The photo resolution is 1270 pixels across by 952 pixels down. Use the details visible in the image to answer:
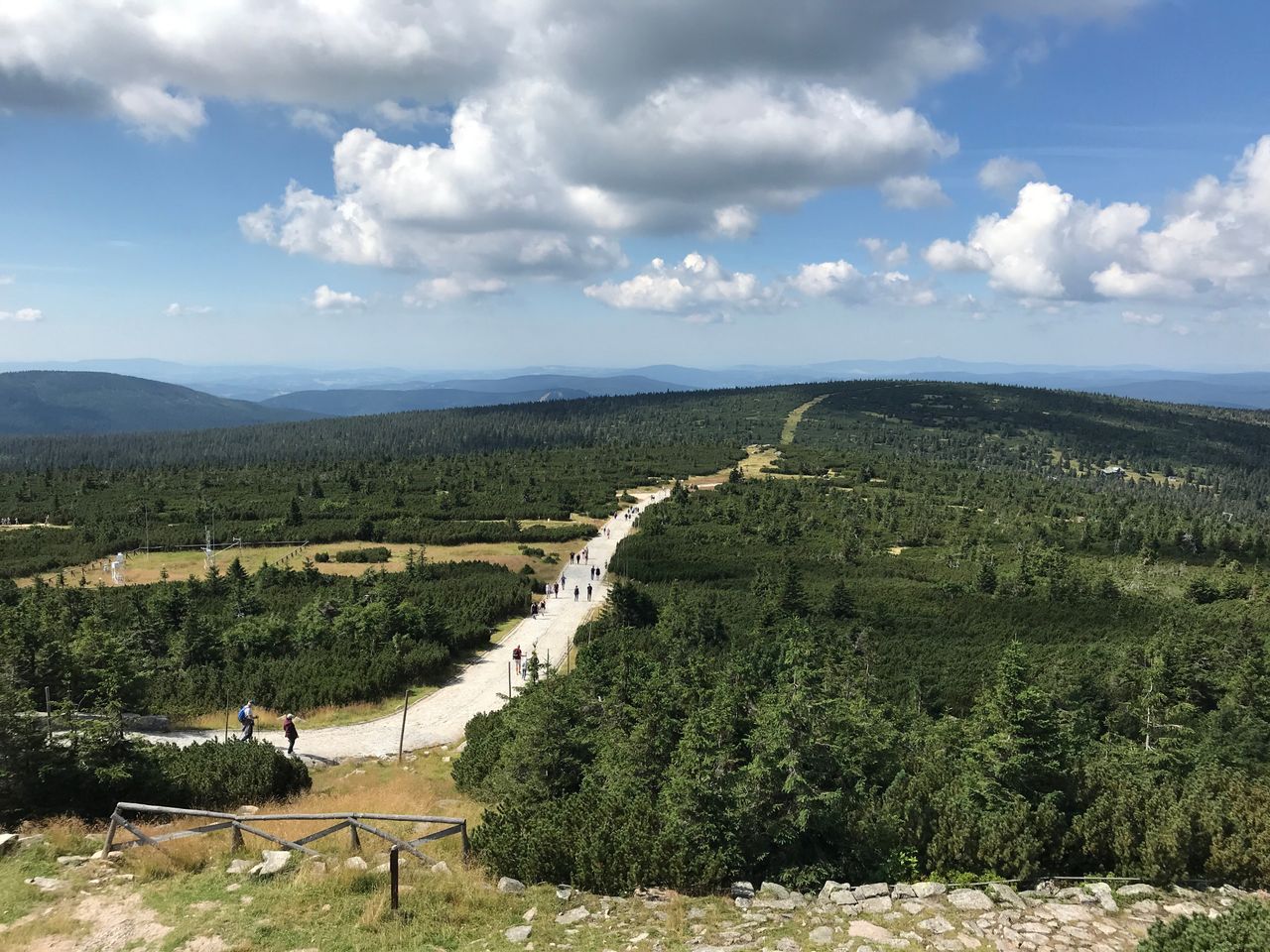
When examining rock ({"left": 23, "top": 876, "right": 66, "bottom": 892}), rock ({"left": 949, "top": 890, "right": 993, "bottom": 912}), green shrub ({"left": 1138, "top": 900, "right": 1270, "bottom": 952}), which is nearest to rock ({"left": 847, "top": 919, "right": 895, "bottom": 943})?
rock ({"left": 949, "top": 890, "right": 993, "bottom": 912})

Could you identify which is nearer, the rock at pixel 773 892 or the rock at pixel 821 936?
the rock at pixel 821 936

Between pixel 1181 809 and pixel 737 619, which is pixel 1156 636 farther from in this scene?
pixel 1181 809

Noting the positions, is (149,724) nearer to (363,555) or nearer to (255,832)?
(255,832)

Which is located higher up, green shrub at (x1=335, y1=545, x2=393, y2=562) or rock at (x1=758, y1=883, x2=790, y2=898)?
rock at (x1=758, y1=883, x2=790, y2=898)

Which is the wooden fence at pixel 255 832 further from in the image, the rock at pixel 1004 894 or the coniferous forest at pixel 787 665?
the rock at pixel 1004 894

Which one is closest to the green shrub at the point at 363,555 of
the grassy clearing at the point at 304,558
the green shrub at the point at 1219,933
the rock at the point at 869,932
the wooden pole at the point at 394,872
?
the grassy clearing at the point at 304,558

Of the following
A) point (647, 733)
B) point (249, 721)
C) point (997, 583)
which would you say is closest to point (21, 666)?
point (249, 721)

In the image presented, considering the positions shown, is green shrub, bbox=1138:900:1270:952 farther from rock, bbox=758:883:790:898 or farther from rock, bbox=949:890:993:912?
rock, bbox=758:883:790:898

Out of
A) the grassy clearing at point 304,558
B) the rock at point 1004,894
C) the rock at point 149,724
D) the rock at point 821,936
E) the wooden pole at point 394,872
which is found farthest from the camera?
the grassy clearing at point 304,558
